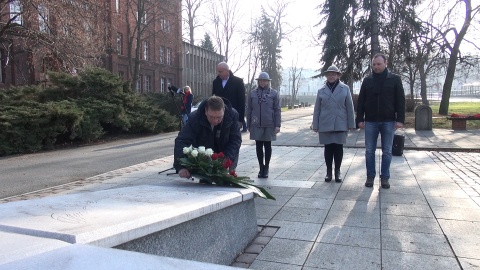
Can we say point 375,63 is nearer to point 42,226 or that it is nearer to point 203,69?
point 42,226

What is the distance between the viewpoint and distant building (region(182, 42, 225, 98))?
164 ft

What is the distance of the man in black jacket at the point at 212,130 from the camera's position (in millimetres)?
4527

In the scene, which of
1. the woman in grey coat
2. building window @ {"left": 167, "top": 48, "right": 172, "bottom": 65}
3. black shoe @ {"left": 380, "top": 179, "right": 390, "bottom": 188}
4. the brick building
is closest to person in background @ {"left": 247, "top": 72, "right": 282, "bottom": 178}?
the woman in grey coat

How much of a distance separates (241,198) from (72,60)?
15220 millimetres

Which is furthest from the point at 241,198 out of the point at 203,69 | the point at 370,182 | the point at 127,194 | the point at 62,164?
the point at 203,69

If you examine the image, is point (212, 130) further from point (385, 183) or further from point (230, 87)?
point (385, 183)

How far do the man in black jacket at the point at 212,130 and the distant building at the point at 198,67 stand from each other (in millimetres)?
43526

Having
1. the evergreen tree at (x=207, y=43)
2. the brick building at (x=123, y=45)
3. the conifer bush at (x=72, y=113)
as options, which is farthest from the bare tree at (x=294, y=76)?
the conifer bush at (x=72, y=113)

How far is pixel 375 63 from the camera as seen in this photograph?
20.7 feet

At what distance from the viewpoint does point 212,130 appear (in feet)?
15.7

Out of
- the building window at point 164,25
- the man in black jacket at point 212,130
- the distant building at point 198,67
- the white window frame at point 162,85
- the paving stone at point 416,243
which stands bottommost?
the paving stone at point 416,243

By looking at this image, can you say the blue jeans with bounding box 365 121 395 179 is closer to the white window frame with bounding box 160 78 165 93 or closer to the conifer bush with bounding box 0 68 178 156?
the conifer bush with bounding box 0 68 178 156

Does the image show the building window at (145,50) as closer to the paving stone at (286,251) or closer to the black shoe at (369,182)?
the black shoe at (369,182)

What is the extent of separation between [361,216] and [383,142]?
1965mm
